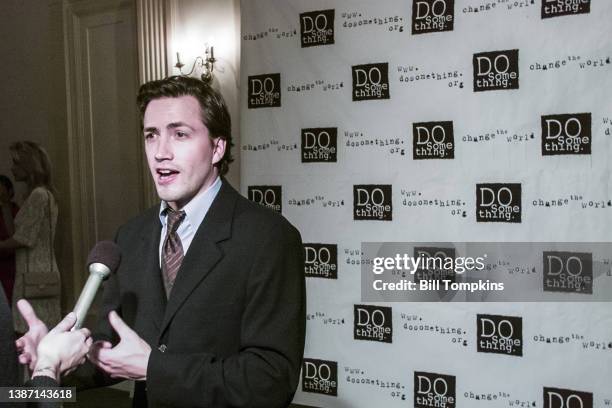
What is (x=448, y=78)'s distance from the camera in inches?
125

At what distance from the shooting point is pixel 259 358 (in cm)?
143

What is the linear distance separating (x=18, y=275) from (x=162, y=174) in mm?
2994

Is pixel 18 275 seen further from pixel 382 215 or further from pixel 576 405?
pixel 576 405

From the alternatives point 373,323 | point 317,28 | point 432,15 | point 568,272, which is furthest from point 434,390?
point 317,28

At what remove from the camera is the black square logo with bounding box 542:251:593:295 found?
9.33 ft

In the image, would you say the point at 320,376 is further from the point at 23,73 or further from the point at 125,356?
the point at 23,73

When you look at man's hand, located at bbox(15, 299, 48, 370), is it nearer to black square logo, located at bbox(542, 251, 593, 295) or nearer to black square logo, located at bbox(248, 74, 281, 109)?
black square logo, located at bbox(542, 251, 593, 295)

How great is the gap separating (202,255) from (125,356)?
291mm

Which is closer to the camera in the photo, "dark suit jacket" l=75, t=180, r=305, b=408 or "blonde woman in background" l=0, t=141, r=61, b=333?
"dark suit jacket" l=75, t=180, r=305, b=408

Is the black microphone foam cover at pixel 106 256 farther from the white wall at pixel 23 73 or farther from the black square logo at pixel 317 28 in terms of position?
the white wall at pixel 23 73

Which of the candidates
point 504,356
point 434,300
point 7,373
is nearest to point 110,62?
point 434,300

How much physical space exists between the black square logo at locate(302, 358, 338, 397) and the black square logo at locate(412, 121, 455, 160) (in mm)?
1174

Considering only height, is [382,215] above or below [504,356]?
above

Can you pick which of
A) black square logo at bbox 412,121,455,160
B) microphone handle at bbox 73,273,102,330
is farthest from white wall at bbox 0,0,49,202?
microphone handle at bbox 73,273,102,330
